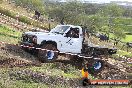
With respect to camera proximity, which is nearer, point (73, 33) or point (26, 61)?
point (26, 61)

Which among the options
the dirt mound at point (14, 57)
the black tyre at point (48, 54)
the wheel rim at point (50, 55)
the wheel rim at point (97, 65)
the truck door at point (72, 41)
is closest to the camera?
the dirt mound at point (14, 57)

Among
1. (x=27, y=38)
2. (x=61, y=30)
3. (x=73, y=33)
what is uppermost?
(x=61, y=30)

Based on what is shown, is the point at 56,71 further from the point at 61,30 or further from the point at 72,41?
the point at 61,30

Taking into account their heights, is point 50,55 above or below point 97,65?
above

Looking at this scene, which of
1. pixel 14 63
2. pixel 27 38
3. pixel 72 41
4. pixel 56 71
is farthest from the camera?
pixel 72 41

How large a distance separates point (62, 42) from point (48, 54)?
1.04 meters

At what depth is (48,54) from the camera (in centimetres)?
1758

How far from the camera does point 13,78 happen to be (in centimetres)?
1400

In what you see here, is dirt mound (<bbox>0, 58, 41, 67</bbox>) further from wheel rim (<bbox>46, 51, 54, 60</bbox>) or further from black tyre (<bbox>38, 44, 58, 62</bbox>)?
wheel rim (<bbox>46, 51, 54, 60</bbox>)

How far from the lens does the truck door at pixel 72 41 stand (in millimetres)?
18250

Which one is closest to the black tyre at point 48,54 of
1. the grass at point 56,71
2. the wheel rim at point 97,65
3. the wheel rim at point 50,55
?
the wheel rim at point 50,55

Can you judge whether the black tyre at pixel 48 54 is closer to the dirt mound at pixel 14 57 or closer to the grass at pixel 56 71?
the dirt mound at pixel 14 57

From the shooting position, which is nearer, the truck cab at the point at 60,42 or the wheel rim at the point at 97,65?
the truck cab at the point at 60,42

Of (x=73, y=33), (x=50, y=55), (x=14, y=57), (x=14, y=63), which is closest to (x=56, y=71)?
(x=50, y=55)
